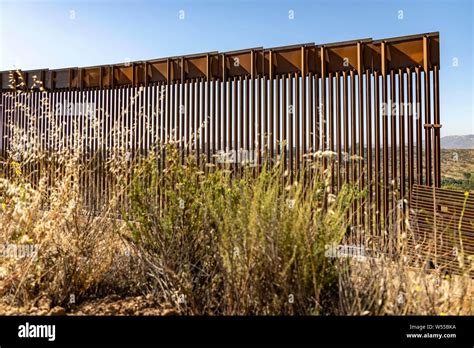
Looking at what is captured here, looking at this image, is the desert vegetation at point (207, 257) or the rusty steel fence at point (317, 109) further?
the rusty steel fence at point (317, 109)

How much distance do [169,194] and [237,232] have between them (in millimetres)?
665

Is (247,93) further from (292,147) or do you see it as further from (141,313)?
(141,313)

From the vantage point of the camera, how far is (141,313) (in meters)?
2.25

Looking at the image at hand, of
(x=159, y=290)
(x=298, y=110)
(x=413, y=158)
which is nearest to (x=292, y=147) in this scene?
(x=298, y=110)

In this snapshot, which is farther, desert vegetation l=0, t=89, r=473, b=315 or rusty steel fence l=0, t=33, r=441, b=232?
rusty steel fence l=0, t=33, r=441, b=232

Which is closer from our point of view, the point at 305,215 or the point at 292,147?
the point at 305,215

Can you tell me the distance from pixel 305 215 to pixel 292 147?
A: 9.38 ft

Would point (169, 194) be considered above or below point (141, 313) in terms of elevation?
above

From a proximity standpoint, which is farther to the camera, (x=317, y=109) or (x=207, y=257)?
(x=317, y=109)
